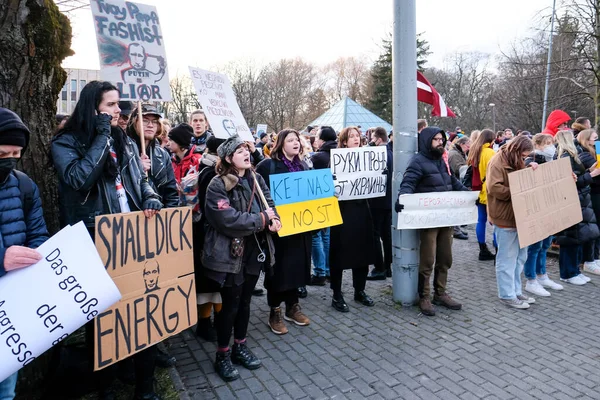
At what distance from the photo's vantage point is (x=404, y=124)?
17.6 feet

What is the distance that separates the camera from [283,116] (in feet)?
160

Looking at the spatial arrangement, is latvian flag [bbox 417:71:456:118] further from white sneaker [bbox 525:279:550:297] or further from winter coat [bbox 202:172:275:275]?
winter coat [bbox 202:172:275:275]

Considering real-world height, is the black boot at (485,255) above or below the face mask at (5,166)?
below

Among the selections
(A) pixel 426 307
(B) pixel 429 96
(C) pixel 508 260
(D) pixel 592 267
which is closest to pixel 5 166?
(A) pixel 426 307

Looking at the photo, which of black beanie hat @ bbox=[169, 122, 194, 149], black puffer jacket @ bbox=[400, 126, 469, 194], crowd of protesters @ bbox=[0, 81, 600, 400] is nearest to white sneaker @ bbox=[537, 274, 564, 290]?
crowd of protesters @ bbox=[0, 81, 600, 400]

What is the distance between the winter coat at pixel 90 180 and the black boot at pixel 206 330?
1.80 metres

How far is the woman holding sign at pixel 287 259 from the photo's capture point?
4.66m

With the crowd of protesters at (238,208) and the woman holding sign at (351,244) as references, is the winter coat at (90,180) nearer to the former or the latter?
the crowd of protesters at (238,208)

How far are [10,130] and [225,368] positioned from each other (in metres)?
2.49

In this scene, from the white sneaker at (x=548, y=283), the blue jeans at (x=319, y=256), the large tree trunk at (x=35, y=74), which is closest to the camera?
the large tree trunk at (x=35, y=74)

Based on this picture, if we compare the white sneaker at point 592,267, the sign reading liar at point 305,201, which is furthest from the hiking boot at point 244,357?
the white sneaker at point 592,267

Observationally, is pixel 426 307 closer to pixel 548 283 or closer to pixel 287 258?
pixel 287 258

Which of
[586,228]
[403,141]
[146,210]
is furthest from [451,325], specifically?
[146,210]

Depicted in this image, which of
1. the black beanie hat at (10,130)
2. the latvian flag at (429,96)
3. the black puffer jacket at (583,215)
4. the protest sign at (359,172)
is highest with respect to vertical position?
the latvian flag at (429,96)
